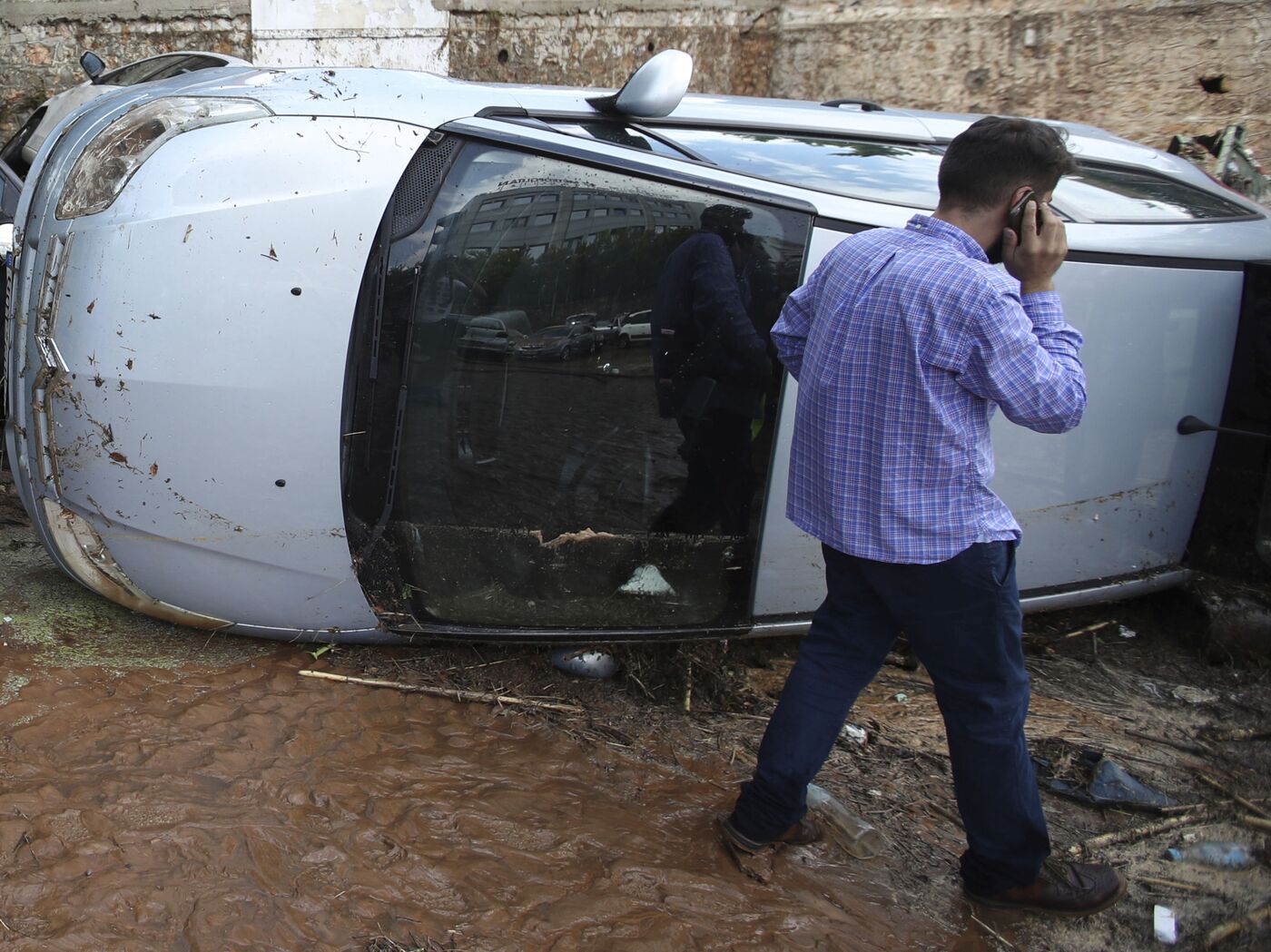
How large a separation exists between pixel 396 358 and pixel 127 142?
Answer: 2.97 feet

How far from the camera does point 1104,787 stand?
2.92 meters

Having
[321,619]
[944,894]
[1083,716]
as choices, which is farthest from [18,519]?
[1083,716]

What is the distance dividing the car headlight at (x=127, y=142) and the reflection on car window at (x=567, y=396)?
62cm

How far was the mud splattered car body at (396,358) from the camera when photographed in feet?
8.51

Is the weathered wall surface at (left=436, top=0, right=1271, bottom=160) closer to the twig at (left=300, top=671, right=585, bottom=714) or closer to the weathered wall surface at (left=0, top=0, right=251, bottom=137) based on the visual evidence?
the weathered wall surface at (left=0, top=0, right=251, bottom=137)

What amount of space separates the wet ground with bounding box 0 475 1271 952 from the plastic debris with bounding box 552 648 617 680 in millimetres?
43

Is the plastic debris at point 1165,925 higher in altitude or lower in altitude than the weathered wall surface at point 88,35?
lower

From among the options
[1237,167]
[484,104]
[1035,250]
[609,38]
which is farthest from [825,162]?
[609,38]

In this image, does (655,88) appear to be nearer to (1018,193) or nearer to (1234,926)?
(1018,193)

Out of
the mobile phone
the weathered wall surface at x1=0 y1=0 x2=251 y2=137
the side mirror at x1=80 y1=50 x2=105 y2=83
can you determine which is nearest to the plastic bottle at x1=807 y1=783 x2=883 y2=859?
the mobile phone

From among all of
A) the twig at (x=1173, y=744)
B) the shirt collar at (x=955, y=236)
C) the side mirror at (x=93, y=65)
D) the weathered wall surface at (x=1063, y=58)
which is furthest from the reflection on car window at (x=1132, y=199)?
the side mirror at (x=93, y=65)

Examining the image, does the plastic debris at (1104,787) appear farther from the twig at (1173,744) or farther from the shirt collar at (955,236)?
the shirt collar at (955,236)

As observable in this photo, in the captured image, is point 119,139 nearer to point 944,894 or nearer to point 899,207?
point 899,207

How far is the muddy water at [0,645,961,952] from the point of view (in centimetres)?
217
